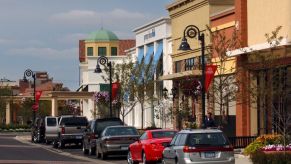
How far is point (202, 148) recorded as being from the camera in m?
22.4

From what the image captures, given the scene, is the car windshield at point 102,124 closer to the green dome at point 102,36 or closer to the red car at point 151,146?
the red car at point 151,146

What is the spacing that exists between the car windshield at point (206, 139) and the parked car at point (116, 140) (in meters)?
10.5

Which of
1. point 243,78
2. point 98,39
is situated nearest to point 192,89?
point 243,78

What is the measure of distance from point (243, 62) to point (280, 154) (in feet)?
61.3

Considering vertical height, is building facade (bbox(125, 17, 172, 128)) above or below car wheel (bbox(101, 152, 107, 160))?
above

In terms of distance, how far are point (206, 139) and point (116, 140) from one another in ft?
35.8

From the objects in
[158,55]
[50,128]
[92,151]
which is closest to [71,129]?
[50,128]

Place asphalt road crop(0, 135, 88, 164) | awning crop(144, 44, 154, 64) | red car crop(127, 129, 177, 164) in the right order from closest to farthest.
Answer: red car crop(127, 129, 177, 164) → asphalt road crop(0, 135, 88, 164) → awning crop(144, 44, 154, 64)

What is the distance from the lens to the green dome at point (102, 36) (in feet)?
387

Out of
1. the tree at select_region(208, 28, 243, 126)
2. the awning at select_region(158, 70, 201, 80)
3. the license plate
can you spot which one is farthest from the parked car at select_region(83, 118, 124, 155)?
the license plate

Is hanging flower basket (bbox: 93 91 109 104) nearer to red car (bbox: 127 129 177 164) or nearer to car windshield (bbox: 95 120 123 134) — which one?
car windshield (bbox: 95 120 123 134)

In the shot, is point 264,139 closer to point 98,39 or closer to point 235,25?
point 235,25

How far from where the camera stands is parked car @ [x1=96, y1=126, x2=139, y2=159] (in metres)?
32.9

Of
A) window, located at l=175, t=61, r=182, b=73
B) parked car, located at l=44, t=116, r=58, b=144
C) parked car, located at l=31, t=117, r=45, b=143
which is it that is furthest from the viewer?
window, located at l=175, t=61, r=182, b=73
